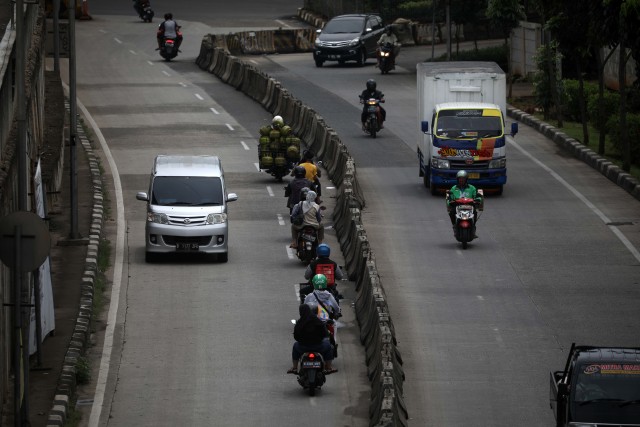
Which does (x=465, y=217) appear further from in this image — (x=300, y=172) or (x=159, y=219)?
(x=159, y=219)

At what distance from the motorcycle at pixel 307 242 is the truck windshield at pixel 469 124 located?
7728 mm

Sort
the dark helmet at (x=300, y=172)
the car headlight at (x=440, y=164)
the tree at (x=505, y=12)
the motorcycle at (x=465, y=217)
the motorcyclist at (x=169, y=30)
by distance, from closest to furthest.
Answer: the motorcycle at (x=465, y=217) → the dark helmet at (x=300, y=172) → the car headlight at (x=440, y=164) → the tree at (x=505, y=12) → the motorcyclist at (x=169, y=30)

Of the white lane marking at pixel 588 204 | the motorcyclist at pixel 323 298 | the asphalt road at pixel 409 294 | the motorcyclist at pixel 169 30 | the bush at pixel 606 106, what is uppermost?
the motorcyclist at pixel 169 30

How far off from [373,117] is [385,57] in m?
14.6

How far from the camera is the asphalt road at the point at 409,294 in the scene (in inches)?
862

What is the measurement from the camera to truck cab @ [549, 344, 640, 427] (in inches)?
704

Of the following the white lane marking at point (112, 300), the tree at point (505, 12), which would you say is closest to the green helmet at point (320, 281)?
the white lane marking at point (112, 300)

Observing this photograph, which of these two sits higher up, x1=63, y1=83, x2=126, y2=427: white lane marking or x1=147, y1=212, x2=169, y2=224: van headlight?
x1=147, y1=212, x2=169, y2=224: van headlight

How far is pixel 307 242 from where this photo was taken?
29.9 meters

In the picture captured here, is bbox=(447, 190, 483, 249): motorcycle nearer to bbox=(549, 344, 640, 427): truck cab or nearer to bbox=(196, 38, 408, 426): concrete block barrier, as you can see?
bbox=(196, 38, 408, 426): concrete block barrier

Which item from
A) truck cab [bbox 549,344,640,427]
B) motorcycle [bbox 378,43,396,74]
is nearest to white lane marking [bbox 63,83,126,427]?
truck cab [bbox 549,344,640,427]

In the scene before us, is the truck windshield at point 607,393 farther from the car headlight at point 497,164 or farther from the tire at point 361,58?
the tire at point 361,58

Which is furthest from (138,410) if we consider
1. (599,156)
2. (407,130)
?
(407,130)

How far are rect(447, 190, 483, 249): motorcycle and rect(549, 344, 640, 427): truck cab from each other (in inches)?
481
